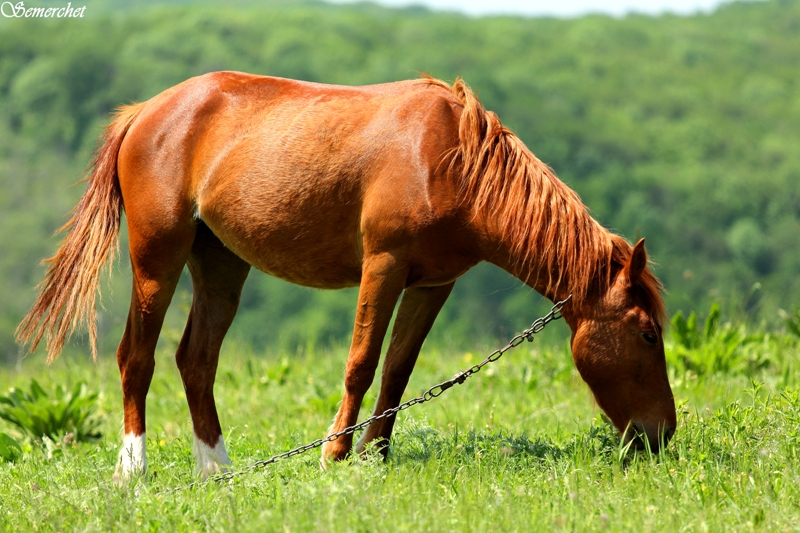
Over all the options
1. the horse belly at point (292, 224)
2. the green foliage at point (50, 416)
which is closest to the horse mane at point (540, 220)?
the horse belly at point (292, 224)

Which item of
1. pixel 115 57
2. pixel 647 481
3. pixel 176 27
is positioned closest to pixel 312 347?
pixel 647 481

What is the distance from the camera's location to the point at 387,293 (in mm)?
4379

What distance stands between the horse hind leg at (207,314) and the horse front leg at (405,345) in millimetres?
980

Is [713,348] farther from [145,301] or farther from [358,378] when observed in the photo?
[145,301]

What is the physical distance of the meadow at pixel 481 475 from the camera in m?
3.41

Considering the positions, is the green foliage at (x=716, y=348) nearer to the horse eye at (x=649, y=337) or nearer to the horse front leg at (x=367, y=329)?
the horse eye at (x=649, y=337)

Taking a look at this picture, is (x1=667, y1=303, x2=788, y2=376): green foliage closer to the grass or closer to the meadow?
the meadow

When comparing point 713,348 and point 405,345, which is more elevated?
point 405,345

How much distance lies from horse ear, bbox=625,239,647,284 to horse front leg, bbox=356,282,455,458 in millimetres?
1024

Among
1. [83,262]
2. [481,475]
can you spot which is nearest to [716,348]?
[481,475]

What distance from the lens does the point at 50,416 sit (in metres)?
6.00

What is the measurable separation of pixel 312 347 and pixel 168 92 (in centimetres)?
431

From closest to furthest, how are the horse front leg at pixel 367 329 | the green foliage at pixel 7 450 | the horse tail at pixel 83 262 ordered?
the horse front leg at pixel 367 329 → the horse tail at pixel 83 262 → the green foliage at pixel 7 450

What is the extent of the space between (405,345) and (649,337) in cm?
130
